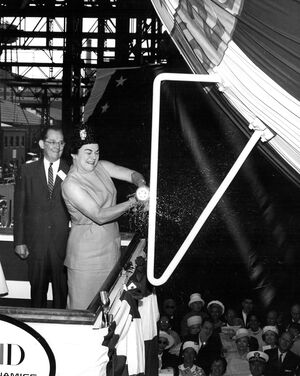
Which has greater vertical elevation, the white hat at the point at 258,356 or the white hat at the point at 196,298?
the white hat at the point at 196,298

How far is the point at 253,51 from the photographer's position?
4.12 feet

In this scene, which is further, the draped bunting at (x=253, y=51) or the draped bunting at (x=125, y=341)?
the draped bunting at (x=125, y=341)

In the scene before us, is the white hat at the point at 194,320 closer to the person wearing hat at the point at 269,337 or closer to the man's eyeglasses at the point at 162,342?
the man's eyeglasses at the point at 162,342

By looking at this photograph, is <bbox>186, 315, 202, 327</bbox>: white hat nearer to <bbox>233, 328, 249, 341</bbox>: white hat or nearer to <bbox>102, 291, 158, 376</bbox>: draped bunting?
<bbox>233, 328, 249, 341</bbox>: white hat

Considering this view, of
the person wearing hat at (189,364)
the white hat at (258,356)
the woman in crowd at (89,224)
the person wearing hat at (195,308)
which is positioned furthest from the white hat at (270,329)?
A: the woman in crowd at (89,224)

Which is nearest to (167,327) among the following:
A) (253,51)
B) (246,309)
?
(246,309)

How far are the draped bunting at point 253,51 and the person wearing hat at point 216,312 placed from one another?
3.36 meters

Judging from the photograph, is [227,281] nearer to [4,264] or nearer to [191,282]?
[191,282]

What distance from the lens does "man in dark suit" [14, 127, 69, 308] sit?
2.81 m

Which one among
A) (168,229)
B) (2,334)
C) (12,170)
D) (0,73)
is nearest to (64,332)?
(2,334)

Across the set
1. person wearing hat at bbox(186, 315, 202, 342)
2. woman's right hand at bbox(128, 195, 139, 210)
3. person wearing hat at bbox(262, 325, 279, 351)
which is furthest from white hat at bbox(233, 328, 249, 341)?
woman's right hand at bbox(128, 195, 139, 210)

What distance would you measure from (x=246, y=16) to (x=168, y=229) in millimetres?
3215

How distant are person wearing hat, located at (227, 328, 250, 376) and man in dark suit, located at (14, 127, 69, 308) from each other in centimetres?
186

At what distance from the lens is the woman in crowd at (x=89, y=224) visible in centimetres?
227
